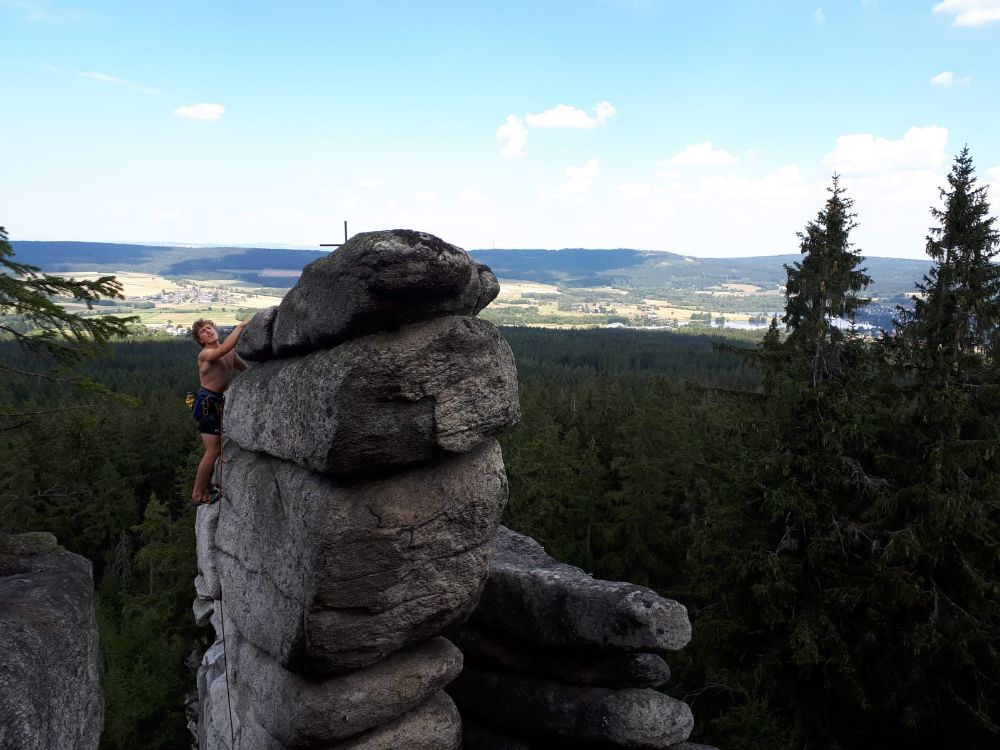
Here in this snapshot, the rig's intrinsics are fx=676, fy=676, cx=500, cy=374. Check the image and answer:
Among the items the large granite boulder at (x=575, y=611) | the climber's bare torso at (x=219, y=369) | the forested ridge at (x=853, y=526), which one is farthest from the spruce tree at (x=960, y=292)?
the climber's bare torso at (x=219, y=369)

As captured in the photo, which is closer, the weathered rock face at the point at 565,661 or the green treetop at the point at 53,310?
the weathered rock face at the point at 565,661

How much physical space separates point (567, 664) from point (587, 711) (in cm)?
80

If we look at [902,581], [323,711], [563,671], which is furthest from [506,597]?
[902,581]

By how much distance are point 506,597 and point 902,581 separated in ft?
39.0

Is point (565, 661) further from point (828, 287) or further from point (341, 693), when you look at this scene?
point (828, 287)

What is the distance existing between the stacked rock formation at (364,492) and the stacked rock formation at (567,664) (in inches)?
55.3

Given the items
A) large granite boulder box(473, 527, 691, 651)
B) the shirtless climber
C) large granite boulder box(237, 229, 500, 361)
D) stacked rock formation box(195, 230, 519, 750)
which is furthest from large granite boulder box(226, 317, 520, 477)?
large granite boulder box(473, 527, 691, 651)

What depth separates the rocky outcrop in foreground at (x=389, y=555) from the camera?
8.22 meters

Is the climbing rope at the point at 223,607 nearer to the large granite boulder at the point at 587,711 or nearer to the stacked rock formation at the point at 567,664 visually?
the stacked rock formation at the point at 567,664

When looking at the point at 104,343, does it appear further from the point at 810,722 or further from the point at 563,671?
the point at 810,722

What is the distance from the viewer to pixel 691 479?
3619 centimetres

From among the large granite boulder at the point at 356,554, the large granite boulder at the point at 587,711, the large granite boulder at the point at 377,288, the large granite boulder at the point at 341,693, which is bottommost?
the large granite boulder at the point at 587,711

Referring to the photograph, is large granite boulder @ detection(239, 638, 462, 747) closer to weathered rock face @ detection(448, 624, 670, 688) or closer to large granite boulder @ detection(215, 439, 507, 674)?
large granite boulder @ detection(215, 439, 507, 674)

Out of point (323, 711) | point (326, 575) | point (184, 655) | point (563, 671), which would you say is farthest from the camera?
point (184, 655)
